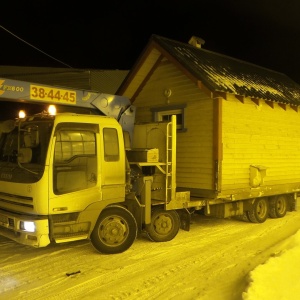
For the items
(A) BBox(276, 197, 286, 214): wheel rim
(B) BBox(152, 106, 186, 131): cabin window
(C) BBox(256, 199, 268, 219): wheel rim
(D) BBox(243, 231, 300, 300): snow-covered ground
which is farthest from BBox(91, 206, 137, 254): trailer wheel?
(A) BBox(276, 197, 286, 214): wheel rim

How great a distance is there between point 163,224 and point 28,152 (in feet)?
10.8

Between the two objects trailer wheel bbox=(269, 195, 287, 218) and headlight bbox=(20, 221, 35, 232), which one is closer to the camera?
headlight bbox=(20, 221, 35, 232)

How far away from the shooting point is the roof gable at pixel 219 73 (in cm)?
933

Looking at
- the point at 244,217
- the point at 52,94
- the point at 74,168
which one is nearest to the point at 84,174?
the point at 74,168

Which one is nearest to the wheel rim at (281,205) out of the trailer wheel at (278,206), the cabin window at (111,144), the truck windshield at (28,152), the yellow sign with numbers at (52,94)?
the trailer wheel at (278,206)

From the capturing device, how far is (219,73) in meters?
10.1

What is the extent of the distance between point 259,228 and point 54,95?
6114 mm

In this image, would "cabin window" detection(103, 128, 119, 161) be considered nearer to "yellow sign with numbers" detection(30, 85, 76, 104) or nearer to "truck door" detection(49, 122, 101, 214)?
"truck door" detection(49, 122, 101, 214)

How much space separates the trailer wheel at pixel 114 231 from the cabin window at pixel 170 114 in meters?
3.31

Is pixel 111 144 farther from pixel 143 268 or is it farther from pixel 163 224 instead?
pixel 143 268

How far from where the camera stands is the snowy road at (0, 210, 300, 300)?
17.8 feet

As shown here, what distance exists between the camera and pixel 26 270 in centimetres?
627

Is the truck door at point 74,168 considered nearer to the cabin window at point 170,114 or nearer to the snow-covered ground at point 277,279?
the snow-covered ground at point 277,279

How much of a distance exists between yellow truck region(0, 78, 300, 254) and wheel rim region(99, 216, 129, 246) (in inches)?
0.7
